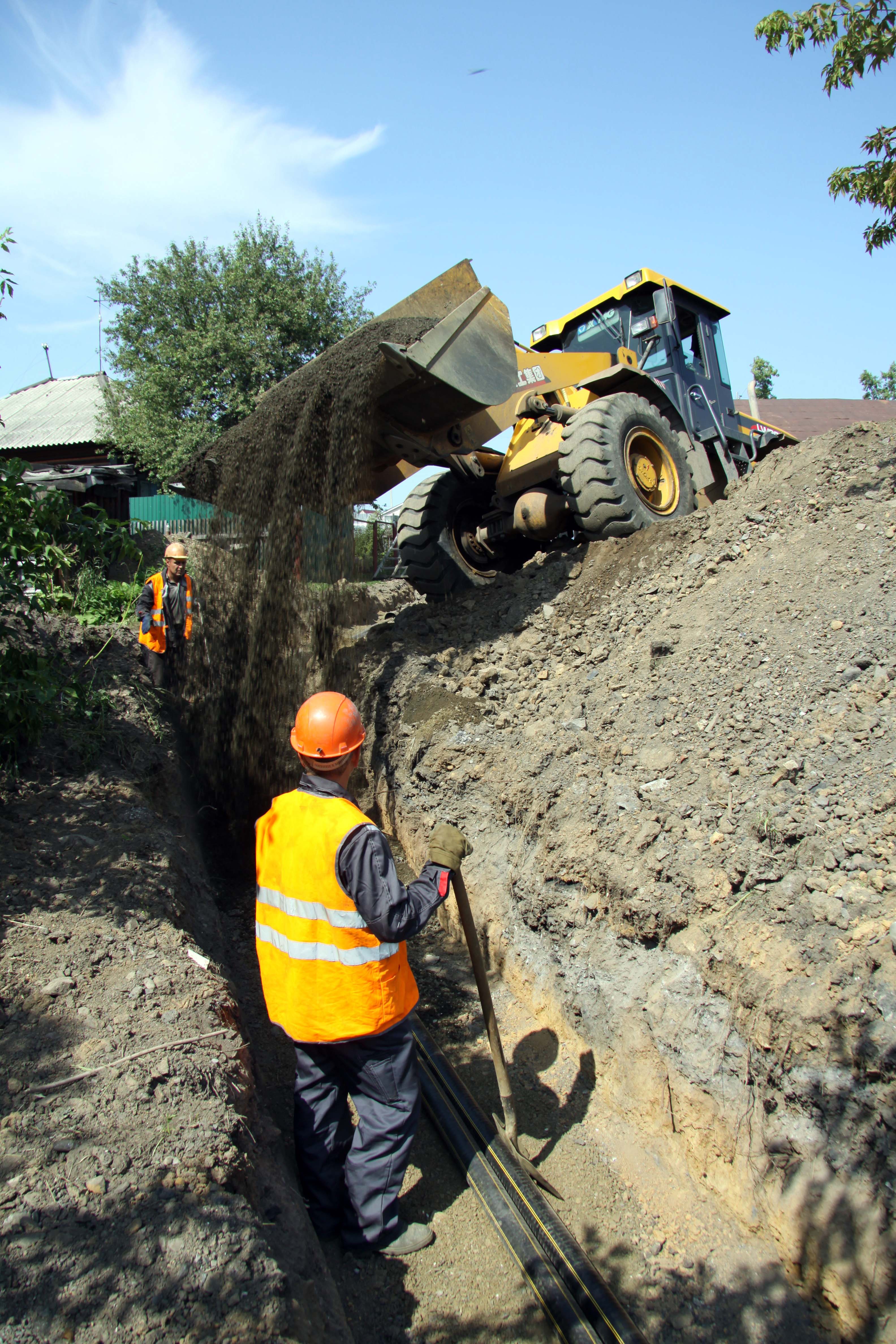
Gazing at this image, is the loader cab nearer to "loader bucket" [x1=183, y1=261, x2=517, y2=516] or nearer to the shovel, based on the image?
"loader bucket" [x1=183, y1=261, x2=517, y2=516]

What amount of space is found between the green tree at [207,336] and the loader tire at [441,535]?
1596 centimetres

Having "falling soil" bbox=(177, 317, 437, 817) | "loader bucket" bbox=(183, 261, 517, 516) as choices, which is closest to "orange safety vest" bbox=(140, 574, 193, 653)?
"falling soil" bbox=(177, 317, 437, 817)

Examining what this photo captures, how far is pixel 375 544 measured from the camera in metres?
16.9

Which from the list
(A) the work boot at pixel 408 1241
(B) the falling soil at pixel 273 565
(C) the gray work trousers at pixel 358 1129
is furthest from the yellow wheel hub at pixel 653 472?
(A) the work boot at pixel 408 1241

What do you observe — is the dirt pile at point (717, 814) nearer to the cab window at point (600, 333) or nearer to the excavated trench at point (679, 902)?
the excavated trench at point (679, 902)

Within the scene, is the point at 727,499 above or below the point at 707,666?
above

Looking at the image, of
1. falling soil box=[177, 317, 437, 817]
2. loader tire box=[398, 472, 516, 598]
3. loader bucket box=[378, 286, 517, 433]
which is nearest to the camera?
loader bucket box=[378, 286, 517, 433]

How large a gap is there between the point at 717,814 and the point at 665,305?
6239 mm

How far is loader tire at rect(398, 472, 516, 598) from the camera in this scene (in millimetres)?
7617

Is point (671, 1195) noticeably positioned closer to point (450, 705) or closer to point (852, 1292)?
point (852, 1292)

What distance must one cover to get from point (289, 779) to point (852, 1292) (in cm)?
478

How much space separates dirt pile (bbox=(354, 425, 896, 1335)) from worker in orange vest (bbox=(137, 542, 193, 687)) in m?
1.70

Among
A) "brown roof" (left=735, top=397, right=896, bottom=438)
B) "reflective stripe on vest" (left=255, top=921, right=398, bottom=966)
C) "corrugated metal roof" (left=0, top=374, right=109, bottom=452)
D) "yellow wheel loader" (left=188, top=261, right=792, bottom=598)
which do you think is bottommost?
"reflective stripe on vest" (left=255, top=921, right=398, bottom=966)

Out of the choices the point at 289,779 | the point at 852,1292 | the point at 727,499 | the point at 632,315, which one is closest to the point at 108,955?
the point at 852,1292
